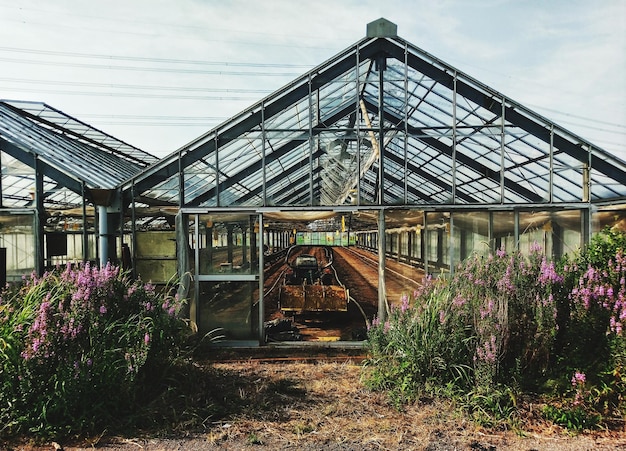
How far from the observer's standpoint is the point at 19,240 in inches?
331

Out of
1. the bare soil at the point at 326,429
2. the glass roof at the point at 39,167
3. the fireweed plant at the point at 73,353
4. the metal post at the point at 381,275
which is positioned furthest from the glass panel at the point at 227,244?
the fireweed plant at the point at 73,353

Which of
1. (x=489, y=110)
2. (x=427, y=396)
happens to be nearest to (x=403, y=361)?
(x=427, y=396)

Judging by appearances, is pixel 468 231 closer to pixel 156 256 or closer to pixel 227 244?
pixel 227 244

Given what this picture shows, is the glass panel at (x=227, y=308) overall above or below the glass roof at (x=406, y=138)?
below

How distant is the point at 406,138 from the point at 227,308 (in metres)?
4.60

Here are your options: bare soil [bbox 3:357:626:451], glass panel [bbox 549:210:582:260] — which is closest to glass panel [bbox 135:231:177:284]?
bare soil [bbox 3:357:626:451]

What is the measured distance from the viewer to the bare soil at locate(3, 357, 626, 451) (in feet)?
14.0

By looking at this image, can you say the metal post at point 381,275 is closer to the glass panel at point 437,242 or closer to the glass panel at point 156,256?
the glass panel at point 437,242

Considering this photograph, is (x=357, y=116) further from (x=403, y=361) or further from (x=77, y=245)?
(x=77, y=245)

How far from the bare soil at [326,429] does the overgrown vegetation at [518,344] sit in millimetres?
205

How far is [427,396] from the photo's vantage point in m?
5.34

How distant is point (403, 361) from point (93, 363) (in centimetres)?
367

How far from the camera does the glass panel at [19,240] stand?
8.31 m

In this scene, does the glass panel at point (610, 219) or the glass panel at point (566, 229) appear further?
the glass panel at point (566, 229)
